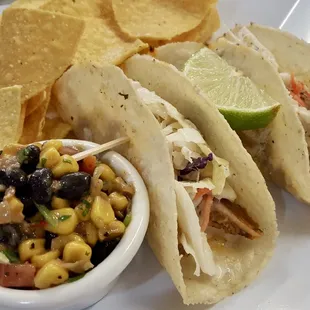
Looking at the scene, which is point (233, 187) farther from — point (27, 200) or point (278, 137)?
point (27, 200)

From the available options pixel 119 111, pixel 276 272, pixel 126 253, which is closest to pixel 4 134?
pixel 119 111

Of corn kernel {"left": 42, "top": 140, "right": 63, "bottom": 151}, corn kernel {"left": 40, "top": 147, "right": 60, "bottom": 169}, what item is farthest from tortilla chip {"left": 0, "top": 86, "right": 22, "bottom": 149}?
corn kernel {"left": 40, "top": 147, "right": 60, "bottom": 169}

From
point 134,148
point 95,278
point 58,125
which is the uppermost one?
point 134,148

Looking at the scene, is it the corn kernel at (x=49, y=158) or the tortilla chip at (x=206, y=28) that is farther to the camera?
the tortilla chip at (x=206, y=28)

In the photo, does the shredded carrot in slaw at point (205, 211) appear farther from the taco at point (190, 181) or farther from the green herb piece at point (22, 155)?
the green herb piece at point (22, 155)

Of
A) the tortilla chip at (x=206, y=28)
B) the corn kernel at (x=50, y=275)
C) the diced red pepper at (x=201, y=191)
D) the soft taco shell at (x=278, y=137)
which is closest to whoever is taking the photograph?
the corn kernel at (x=50, y=275)

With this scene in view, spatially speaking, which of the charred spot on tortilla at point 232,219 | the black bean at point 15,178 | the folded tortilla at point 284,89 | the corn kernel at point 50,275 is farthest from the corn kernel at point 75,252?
the folded tortilla at point 284,89

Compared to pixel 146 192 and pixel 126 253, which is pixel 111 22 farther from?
pixel 126 253

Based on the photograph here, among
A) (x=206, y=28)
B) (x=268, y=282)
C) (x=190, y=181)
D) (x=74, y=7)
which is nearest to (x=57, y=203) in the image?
(x=190, y=181)
